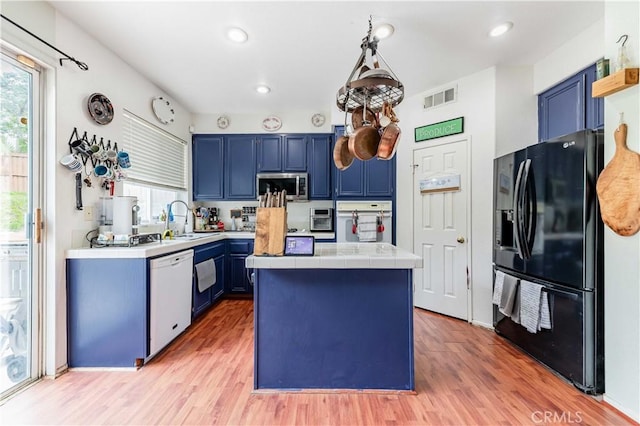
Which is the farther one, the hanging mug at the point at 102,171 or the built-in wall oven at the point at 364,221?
the built-in wall oven at the point at 364,221

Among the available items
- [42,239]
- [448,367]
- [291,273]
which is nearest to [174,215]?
[42,239]

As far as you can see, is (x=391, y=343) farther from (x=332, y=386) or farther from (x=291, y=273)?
(x=291, y=273)

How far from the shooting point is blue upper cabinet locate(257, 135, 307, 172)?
4230 millimetres

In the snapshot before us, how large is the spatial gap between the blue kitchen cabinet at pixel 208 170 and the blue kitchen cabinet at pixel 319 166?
4.36ft

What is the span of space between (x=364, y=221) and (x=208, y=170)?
7.99 feet

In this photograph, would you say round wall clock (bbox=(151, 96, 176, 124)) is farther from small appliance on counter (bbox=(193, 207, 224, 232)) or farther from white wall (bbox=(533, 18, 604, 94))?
white wall (bbox=(533, 18, 604, 94))

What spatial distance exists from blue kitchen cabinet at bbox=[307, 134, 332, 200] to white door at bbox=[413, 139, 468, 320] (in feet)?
4.03

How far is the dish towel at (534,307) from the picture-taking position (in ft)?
7.07

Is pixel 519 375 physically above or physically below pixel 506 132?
below

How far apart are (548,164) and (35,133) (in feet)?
12.4

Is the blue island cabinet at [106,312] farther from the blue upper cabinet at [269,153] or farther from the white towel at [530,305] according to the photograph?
the white towel at [530,305]

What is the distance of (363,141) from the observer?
5.96 ft

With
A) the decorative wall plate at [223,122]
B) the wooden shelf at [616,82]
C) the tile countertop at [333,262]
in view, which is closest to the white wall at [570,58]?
the wooden shelf at [616,82]

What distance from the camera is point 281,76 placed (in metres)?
3.16
